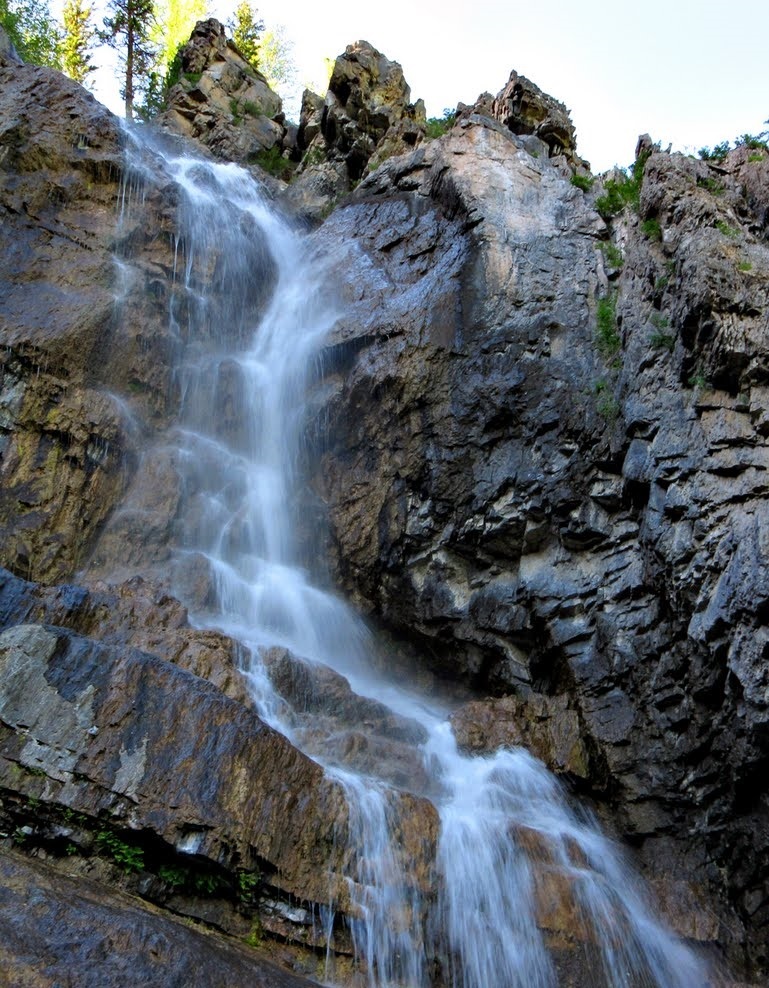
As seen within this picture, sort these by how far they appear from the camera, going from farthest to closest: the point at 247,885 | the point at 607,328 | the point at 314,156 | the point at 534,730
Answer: the point at 314,156 → the point at 607,328 → the point at 534,730 → the point at 247,885

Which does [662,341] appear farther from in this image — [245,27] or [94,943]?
[245,27]

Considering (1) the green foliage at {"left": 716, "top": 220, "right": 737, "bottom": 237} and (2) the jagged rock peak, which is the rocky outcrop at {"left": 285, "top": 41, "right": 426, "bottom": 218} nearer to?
(2) the jagged rock peak

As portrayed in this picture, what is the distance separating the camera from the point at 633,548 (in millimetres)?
10781

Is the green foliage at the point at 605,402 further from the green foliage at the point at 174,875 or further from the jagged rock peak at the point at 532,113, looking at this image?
the jagged rock peak at the point at 532,113

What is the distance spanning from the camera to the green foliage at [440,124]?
830 inches

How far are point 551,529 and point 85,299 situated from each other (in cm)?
930

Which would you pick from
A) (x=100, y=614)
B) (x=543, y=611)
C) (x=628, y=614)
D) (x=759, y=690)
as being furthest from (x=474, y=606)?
(x=100, y=614)

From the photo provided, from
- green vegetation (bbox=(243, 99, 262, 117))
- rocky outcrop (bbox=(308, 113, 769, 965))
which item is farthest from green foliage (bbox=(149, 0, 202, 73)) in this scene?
rocky outcrop (bbox=(308, 113, 769, 965))

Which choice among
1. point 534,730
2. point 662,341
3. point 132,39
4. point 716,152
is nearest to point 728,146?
point 716,152

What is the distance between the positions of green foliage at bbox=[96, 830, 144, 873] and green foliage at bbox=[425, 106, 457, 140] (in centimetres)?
1952

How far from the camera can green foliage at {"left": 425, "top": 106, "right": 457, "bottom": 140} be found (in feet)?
69.2

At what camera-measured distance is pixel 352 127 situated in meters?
21.8

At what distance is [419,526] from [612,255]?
628 centimetres

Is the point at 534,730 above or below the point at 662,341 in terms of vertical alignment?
below
